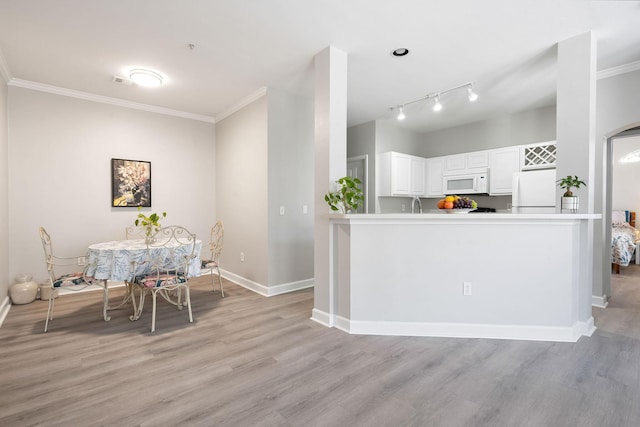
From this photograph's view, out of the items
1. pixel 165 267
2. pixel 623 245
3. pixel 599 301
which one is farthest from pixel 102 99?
pixel 623 245

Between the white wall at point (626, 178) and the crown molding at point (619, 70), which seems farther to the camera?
the white wall at point (626, 178)

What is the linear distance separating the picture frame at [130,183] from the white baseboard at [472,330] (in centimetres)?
368

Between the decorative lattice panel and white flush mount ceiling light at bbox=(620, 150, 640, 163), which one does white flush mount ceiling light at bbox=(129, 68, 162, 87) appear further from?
white flush mount ceiling light at bbox=(620, 150, 640, 163)

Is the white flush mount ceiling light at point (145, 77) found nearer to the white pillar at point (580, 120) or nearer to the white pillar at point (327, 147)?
the white pillar at point (327, 147)

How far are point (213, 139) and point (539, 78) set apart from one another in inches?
189

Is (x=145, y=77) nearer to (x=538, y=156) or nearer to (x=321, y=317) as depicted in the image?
(x=321, y=317)

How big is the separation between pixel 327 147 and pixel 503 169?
343 cm

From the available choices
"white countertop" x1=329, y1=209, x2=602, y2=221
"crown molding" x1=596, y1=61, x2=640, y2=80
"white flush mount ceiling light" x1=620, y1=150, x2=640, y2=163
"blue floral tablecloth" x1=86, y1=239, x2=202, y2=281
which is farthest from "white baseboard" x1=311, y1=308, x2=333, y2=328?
"white flush mount ceiling light" x1=620, y1=150, x2=640, y2=163

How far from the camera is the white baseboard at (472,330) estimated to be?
8.98 feet

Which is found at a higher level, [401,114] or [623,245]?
[401,114]

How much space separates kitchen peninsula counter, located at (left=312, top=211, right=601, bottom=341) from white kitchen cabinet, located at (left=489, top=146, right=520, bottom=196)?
2214 millimetres

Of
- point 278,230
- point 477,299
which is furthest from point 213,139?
point 477,299

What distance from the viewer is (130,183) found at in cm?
474

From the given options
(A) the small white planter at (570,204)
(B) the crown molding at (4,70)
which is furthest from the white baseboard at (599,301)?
(B) the crown molding at (4,70)
